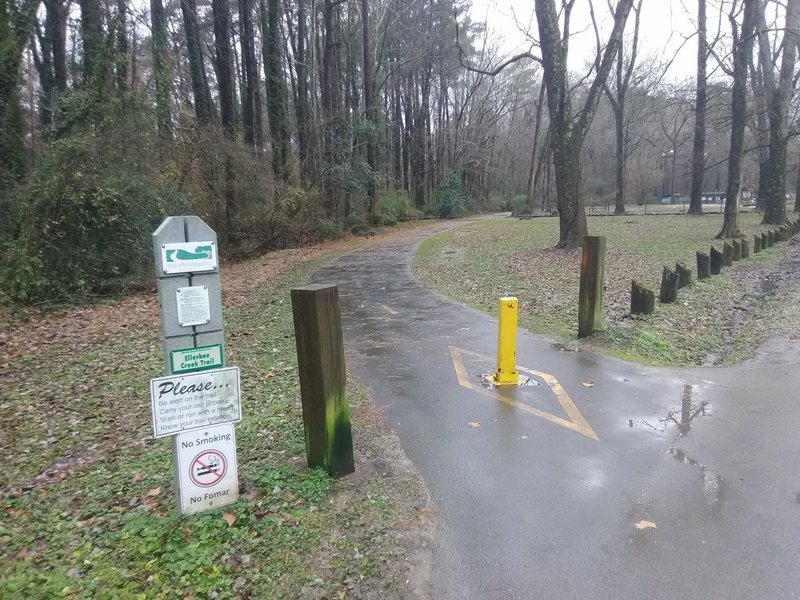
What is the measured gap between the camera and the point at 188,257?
319 centimetres

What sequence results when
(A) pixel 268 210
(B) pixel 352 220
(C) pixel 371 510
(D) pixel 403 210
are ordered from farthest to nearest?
1. (D) pixel 403 210
2. (B) pixel 352 220
3. (A) pixel 268 210
4. (C) pixel 371 510

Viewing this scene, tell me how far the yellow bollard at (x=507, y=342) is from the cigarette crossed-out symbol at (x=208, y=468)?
3375 mm

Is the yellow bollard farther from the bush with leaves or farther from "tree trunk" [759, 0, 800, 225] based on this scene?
"tree trunk" [759, 0, 800, 225]

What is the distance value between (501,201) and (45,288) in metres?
58.1

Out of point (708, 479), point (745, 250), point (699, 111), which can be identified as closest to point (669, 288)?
point (708, 479)

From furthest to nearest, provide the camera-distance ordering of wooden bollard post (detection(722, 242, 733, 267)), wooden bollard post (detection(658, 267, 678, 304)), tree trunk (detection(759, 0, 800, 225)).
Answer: tree trunk (detection(759, 0, 800, 225))
wooden bollard post (detection(722, 242, 733, 267))
wooden bollard post (detection(658, 267, 678, 304))

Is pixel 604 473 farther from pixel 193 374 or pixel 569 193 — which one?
pixel 569 193

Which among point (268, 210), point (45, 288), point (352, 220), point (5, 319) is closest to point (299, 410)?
point (5, 319)

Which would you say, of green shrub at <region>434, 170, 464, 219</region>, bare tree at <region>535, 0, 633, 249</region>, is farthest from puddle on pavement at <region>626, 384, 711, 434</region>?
green shrub at <region>434, 170, 464, 219</region>

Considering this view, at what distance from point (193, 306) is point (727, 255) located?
51.2ft

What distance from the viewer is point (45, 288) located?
11.9m

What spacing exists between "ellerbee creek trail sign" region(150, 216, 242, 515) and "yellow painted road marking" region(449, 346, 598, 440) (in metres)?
2.98

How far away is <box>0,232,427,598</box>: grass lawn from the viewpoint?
294 cm

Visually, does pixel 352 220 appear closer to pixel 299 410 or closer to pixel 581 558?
pixel 299 410
